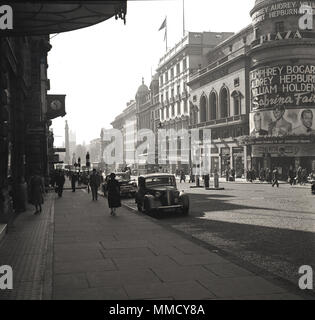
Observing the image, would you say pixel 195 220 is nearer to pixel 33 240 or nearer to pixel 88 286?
pixel 33 240

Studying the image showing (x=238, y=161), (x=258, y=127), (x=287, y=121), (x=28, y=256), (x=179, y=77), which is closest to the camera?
(x=28, y=256)

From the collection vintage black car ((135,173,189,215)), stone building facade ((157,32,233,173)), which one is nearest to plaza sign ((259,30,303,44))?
stone building facade ((157,32,233,173))

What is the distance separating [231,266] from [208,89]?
2312 inches

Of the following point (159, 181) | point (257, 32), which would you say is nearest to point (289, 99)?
point (257, 32)

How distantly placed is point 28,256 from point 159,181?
9.93 meters

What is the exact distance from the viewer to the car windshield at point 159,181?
18453 millimetres

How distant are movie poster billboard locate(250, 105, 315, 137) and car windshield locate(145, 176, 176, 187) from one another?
1252 inches

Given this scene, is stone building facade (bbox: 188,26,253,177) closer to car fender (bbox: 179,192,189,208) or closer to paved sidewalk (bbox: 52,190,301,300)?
car fender (bbox: 179,192,189,208)

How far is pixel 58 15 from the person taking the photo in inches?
411

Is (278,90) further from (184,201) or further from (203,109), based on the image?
(184,201)

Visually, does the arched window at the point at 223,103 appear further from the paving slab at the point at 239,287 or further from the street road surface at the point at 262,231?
the paving slab at the point at 239,287

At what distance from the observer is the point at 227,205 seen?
20484mm

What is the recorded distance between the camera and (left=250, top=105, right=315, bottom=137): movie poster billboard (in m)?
47.2

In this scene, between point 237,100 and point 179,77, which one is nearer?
point 237,100
